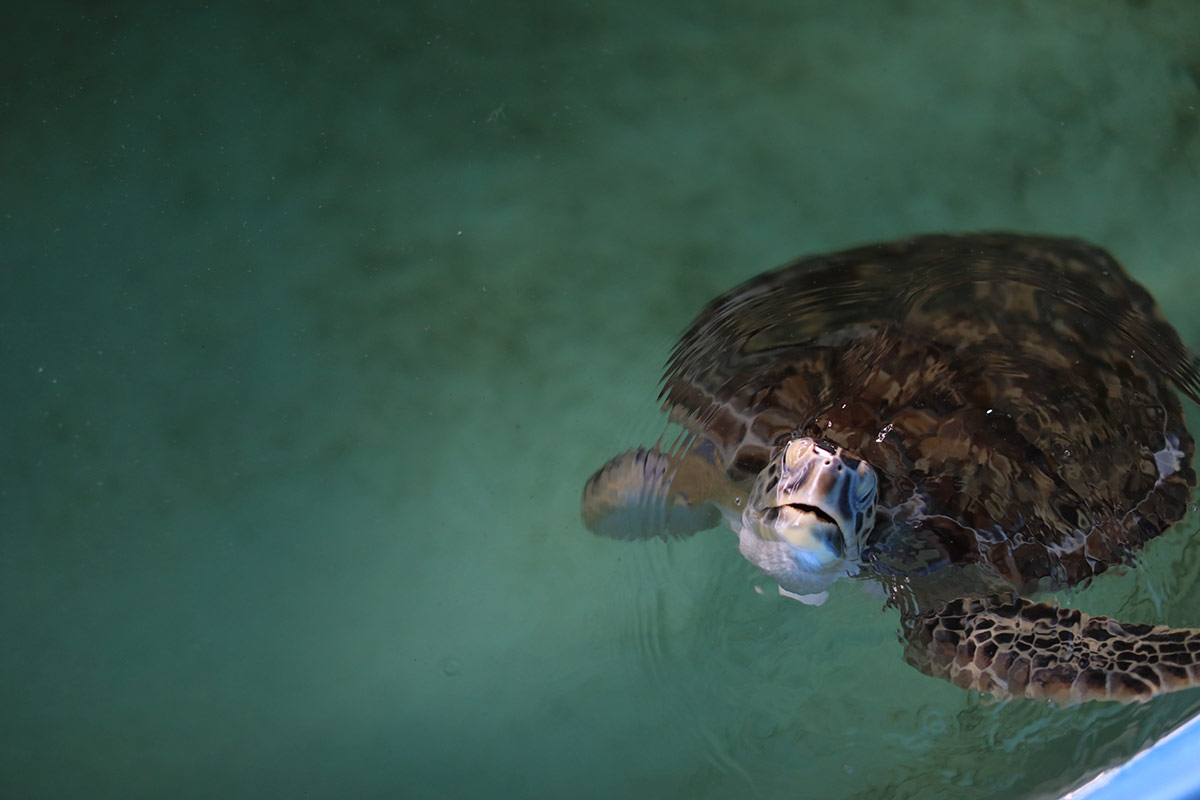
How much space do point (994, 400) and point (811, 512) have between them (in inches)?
14.9

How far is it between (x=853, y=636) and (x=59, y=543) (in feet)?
5.00

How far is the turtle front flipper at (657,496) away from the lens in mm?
1540

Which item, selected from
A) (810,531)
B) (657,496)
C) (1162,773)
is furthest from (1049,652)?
(657,496)

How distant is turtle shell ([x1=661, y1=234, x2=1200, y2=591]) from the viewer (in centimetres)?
135

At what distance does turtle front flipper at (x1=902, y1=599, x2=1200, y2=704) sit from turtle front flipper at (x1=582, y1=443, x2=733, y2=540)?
0.42m

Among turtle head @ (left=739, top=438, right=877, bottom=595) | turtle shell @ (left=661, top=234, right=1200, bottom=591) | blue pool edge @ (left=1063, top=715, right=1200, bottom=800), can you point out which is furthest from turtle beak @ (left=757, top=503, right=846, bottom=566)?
blue pool edge @ (left=1063, top=715, right=1200, bottom=800)

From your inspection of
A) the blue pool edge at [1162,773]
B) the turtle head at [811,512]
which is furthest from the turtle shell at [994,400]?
the blue pool edge at [1162,773]

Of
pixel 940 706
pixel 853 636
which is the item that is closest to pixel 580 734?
pixel 853 636

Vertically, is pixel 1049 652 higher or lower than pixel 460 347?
lower

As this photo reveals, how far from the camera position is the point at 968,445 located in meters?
1.35

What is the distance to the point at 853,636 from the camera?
1.49 metres

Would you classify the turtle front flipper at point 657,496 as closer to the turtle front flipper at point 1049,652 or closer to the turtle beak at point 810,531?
the turtle beak at point 810,531

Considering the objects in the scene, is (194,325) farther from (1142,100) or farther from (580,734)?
(1142,100)

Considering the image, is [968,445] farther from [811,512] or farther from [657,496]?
[657,496]
